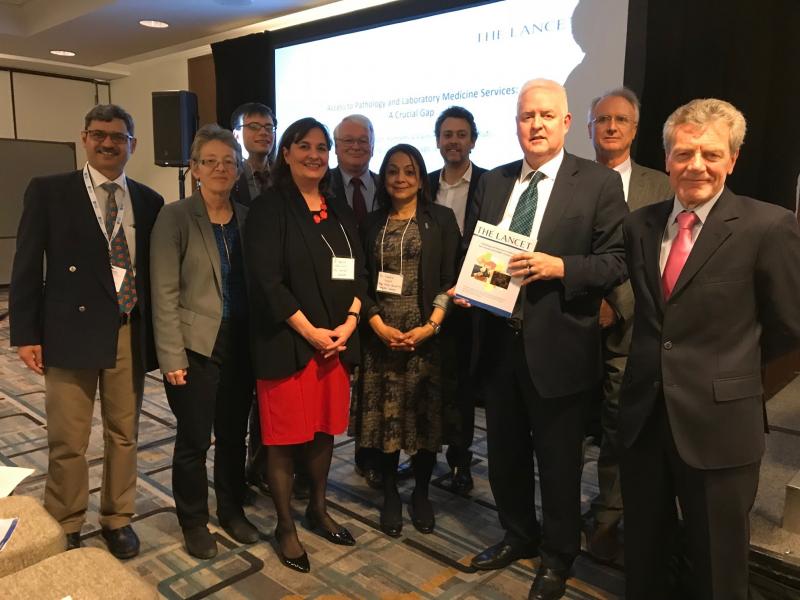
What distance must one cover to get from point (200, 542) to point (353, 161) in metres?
1.78

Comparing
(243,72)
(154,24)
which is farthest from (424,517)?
(154,24)

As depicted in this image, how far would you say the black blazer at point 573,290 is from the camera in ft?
6.17

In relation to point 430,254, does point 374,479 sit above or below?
below

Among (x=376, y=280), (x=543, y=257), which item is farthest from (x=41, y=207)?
(x=543, y=257)

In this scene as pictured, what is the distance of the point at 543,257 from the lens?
182cm

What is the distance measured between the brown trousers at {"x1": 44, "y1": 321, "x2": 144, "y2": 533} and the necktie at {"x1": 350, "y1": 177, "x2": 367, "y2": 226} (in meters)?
1.12

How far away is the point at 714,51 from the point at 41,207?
3151mm

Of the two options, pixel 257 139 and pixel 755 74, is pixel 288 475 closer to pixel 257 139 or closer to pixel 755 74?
pixel 257 139

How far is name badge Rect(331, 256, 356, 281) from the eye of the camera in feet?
7.08

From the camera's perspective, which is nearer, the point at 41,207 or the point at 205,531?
the point at 41,207

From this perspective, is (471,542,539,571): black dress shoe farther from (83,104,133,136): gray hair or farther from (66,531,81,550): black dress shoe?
(83,104,133,136): gray hair

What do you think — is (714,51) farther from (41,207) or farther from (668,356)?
(41,207)

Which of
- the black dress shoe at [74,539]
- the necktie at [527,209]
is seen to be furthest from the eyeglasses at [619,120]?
the black dress shoe at [74,539]

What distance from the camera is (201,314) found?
2.14 metres
